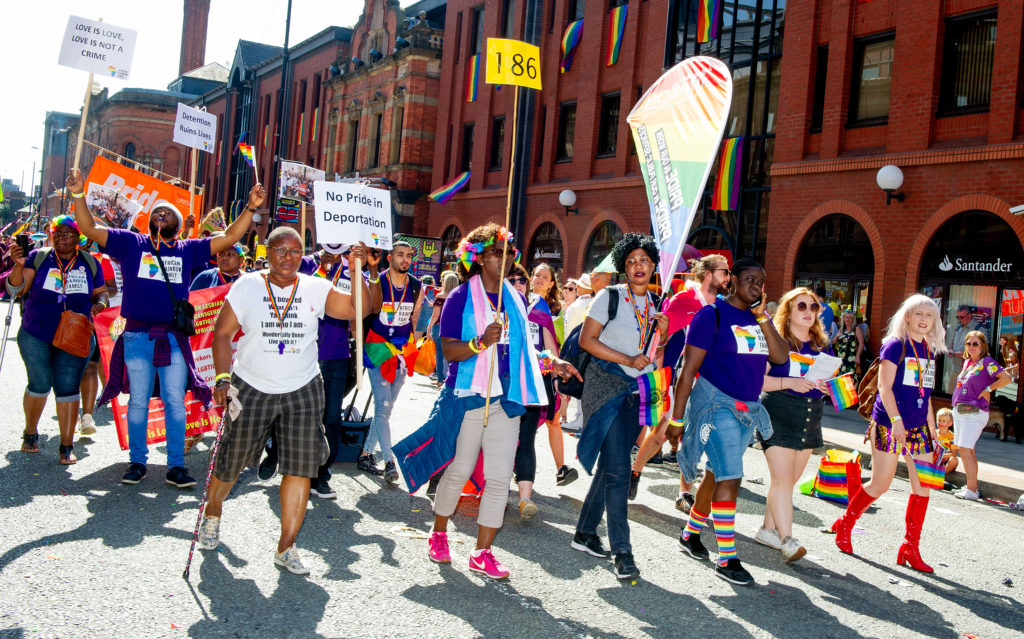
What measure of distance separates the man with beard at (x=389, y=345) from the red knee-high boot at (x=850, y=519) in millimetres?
3312

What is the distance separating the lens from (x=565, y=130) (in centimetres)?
2491

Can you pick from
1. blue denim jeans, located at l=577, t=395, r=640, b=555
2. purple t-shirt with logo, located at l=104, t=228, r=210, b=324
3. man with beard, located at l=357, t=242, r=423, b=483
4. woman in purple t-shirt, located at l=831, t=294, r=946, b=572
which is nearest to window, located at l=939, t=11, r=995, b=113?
woman in purple t-shirt, located at l=831, t=294, r=946, b=572

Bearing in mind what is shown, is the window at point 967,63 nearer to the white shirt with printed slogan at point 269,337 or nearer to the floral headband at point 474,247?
the floral headband at point 474,247

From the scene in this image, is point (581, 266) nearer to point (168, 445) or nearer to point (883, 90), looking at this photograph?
point (883, 90)

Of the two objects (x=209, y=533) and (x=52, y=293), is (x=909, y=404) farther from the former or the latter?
(x=52, y=293)

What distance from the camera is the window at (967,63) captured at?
14695 mm

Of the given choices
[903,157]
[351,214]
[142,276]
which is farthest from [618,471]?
[903,157]

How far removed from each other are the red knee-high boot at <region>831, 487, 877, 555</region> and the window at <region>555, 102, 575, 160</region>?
19111 mm

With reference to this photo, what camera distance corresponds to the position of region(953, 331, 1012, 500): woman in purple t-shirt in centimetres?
880

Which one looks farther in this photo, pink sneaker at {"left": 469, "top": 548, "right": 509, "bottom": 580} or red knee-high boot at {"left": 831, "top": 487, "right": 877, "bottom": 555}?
red knee-high boot at {"left": 831, "top": 487, "right": 877, "bottom": 555}

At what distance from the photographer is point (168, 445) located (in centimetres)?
663

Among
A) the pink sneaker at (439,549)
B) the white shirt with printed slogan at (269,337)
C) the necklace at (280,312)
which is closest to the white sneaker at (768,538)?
the pink sneaker at (439,549)

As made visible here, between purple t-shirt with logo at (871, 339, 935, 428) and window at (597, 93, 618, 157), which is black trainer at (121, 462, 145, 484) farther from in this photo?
window at (597, 93, 618, 157)

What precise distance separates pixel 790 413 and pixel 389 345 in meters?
3.20
